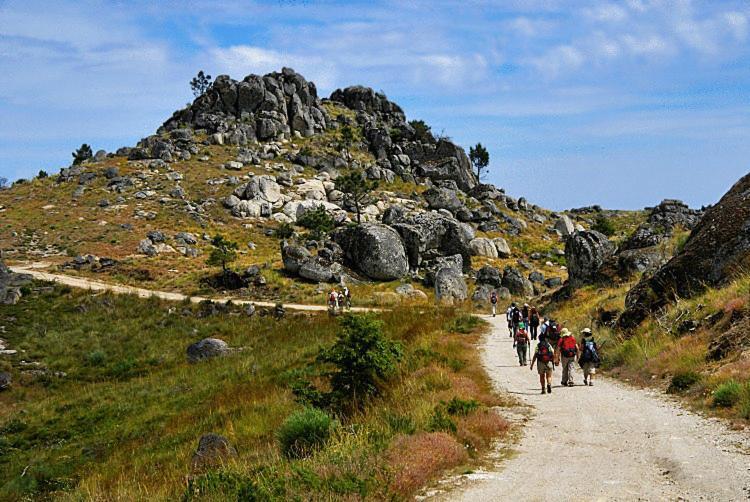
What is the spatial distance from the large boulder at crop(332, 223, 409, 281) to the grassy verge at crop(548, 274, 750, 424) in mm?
31963

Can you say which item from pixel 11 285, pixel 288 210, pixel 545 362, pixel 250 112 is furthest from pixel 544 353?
pixel 250 112

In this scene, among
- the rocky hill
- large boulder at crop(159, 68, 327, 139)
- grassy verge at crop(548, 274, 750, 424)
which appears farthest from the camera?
large boulder at crop(159, 68, 327, 139)

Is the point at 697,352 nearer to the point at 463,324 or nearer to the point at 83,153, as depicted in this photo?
the point at 463,324

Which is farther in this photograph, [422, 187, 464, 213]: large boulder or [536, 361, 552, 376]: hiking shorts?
[422, 187, 464, 213]: large boulder

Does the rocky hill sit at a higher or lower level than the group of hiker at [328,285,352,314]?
higher

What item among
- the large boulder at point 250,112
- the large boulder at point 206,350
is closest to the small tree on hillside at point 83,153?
the large boulder at point 250,112

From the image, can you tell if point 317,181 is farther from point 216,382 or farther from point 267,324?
point 216,382

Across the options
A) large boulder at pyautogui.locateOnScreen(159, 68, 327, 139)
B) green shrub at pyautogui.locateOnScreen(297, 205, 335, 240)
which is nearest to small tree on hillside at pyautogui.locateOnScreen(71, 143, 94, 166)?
large boulder at pyautogui.locateOnScreen(159, 68, 327, 139)

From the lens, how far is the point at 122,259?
185ft

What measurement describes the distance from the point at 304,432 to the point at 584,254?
34.5 meters

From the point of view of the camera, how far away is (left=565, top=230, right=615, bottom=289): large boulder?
1566 inches

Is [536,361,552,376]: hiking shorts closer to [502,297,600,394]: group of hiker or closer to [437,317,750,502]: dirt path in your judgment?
[502,297,600,394]: group of hiker

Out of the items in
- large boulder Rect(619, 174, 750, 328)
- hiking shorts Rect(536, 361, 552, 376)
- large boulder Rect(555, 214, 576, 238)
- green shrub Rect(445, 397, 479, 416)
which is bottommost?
green shrub Rect(445, 397, 479, 416)

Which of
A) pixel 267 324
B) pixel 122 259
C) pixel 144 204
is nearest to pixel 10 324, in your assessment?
pixel 267 324
